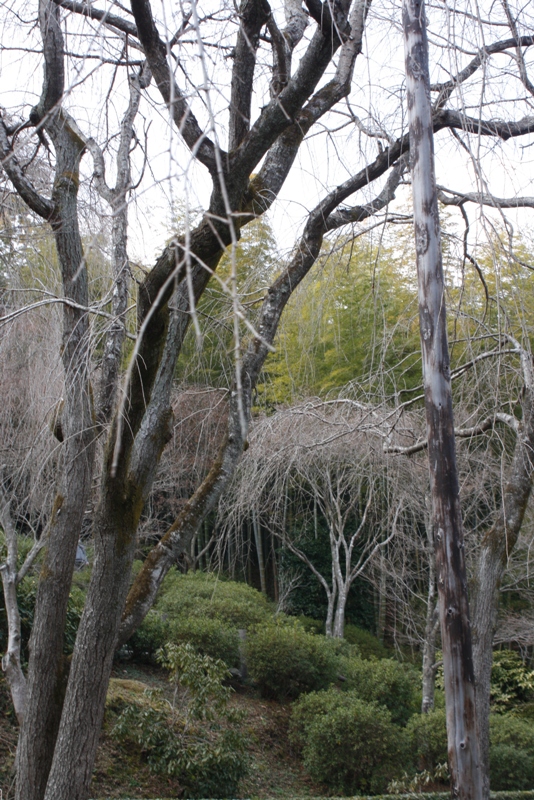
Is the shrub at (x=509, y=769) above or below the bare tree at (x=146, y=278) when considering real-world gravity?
below

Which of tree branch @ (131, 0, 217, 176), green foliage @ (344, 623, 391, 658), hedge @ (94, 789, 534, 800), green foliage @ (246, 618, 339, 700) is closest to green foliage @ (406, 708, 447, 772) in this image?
hedge @ (94, 789, 534, 800)

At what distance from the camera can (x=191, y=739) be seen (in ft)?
17.7

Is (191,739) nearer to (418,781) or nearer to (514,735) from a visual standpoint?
(418,781)

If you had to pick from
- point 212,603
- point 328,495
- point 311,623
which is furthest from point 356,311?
point 311,623

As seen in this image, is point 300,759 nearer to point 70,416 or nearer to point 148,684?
point 148,684

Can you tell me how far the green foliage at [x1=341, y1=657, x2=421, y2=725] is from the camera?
7.51m

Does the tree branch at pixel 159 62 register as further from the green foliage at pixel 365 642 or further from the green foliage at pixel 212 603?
the green foliage at pixel 365 642

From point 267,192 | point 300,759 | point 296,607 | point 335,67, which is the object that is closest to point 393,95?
point 335,67

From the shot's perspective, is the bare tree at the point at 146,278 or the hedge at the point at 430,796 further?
the hedge at the point at 430,796

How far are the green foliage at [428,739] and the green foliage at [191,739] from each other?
2146 mm

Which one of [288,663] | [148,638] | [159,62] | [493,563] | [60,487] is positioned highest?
[159,62]

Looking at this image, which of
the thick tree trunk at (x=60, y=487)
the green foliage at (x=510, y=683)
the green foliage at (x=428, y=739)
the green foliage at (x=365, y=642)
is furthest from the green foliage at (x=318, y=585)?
the thick tree trunk at (x=60, y=487)

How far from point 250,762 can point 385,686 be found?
234 cm

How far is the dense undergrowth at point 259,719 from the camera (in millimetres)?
5105
